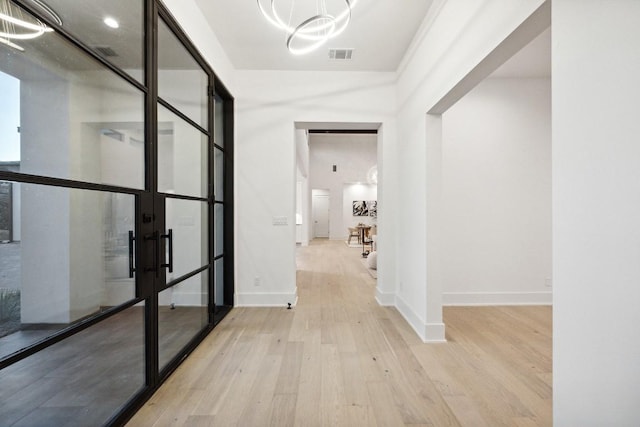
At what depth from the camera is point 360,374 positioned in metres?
2.23

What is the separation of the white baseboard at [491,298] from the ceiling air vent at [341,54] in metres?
3.25

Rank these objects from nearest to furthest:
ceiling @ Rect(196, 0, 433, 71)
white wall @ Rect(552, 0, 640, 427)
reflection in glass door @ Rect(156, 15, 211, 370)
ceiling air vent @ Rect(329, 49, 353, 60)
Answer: white wall @ Rect(552, 0, 640, 427) → reflection in glass door @ Rect(156, 15, 211, 370) → ceiling @ Rect(196, 0, 433, 71) → ceiling air vent @ Rect(329, 49, 353, 60)

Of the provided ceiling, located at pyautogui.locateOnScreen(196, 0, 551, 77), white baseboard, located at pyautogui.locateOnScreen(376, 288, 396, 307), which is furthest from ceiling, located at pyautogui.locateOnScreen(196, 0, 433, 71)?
white baseboard, located at pyautogui.locateOnScreen(376, 288, 396, 307)

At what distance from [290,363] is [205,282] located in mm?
1229

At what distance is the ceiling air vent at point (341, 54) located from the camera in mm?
3434

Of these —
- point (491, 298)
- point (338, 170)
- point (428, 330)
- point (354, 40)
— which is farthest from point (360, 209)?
point (428, 330)

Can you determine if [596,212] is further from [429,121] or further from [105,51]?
[105,51]

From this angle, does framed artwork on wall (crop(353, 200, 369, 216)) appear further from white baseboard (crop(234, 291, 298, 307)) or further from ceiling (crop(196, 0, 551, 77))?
white baseboard (crop(234, 291, 298, 307))

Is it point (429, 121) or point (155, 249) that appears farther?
point (429, 121)

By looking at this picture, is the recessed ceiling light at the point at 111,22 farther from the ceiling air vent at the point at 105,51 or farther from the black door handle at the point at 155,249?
the black door handle at the point at 155,249

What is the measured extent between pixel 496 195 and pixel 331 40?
9.39ft

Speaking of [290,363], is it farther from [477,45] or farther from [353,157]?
[353,157]

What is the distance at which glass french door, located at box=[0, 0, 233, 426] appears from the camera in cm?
117

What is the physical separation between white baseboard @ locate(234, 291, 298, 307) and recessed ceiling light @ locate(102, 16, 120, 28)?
9.99 ft
